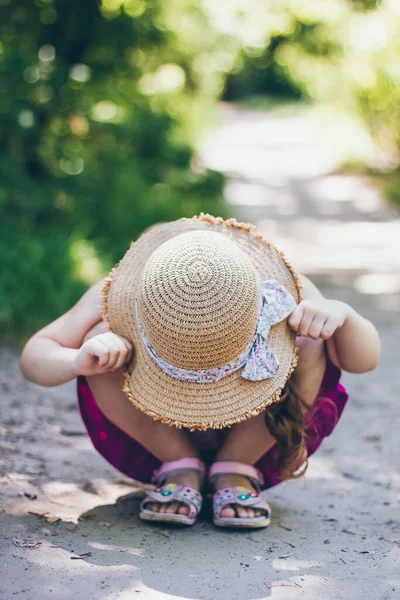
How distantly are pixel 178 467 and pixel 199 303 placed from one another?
0.63 metres

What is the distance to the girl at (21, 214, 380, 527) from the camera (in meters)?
2.12

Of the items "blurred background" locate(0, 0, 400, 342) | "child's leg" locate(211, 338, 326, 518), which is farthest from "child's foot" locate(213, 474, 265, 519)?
"blurred background" locate(0, 0, 400, 342)

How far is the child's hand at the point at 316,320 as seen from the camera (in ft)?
7.38

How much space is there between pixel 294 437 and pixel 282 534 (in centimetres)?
29

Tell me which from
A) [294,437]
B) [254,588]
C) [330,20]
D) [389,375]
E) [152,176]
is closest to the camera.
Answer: [254,588]

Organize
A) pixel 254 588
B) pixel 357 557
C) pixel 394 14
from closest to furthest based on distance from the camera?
pixel 254 588 < pixel 357 557 < pixel 394 14

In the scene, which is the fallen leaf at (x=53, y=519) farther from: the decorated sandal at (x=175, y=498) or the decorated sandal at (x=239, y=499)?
the decorated sandal at (x=239, y=499)

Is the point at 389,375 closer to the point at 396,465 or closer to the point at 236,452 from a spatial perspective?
the point at 396,465

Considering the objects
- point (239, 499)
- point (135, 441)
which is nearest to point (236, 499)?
point (239, 499)

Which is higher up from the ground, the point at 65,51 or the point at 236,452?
the point at 65,51

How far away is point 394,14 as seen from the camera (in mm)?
9578

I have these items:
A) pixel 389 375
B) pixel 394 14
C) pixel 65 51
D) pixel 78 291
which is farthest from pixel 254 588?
pixel 394 14

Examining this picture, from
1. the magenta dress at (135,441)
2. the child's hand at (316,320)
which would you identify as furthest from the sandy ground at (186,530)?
the child's hand at (316,320)

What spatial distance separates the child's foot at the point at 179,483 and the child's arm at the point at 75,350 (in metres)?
0.40
